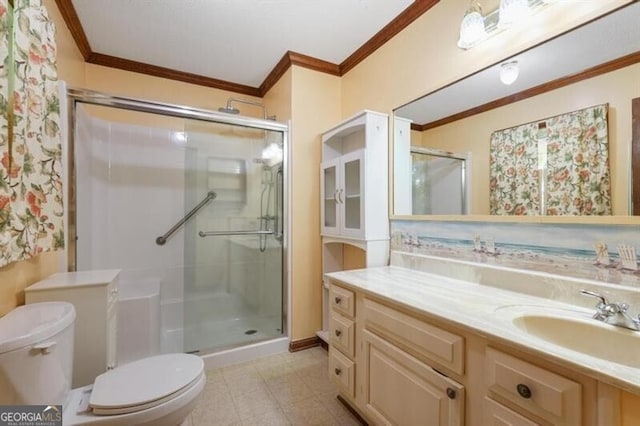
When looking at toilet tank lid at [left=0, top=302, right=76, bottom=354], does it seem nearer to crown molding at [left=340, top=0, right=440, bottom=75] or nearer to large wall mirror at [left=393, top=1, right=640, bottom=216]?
large wall mirror at [left=393, top=1, right=640, bottom=216]

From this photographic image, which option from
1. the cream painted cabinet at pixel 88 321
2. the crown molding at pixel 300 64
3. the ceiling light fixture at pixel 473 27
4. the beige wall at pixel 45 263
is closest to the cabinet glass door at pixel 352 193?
the ceiling light fixture at pixel 473 27

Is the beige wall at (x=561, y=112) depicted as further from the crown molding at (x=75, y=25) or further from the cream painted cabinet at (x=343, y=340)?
the crown molding at (x=75, y=25)

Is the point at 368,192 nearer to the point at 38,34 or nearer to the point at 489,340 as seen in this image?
the point at 489,340

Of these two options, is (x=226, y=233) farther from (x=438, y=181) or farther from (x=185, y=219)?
(x=438, y=181)

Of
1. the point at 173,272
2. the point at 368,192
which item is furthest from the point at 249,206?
the point at 368,192

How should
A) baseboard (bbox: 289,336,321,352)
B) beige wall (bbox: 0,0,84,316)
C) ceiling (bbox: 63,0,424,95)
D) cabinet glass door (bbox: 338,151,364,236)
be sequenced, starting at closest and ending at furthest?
beige wall (bbox: 0,0,84,316)
ceiling (bbox: 63,0,424,95)
cabinet glass door (bbox: 338,151,364,236)
baseboard (bbox: 289,336,321,352)

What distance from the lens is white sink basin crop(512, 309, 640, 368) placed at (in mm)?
858

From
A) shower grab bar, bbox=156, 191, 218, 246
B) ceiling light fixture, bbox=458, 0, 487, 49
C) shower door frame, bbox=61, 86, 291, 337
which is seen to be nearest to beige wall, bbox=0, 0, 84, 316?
shower door frame, bbox=61, 86, 291, 337

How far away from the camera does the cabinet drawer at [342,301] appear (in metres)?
1.50

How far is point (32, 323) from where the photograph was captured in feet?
3.33

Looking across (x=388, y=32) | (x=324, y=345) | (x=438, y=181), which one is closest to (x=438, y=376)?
(x=438, y=181)

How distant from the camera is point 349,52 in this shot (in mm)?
2373

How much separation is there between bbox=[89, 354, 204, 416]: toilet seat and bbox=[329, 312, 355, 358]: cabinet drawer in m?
0.72

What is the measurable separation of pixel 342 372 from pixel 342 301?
0.40m
